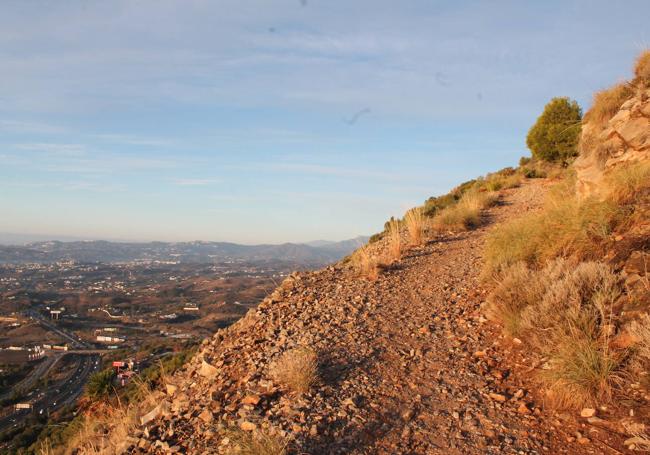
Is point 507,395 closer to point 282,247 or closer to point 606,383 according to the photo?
point 606,383

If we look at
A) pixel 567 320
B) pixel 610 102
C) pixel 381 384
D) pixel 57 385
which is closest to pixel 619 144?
pixel 610 102

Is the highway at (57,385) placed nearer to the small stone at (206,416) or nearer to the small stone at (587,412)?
the small stone at (206,416)

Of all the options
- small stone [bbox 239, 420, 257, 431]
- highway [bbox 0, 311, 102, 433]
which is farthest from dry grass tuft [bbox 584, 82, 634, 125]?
highway [bbox 0, 311, 102, 433]

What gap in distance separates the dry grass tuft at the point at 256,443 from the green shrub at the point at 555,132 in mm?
21032

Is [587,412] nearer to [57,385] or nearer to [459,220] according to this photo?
[459,220]

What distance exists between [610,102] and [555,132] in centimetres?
1215

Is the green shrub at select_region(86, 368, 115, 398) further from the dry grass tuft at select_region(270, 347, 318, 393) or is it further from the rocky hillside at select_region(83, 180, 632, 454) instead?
the dry grass tuft at select_region(270, 347, 318, 393)

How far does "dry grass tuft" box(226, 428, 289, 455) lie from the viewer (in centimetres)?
332

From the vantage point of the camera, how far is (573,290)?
4.98 metres

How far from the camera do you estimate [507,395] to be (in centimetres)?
431

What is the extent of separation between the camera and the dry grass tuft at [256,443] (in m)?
3.32

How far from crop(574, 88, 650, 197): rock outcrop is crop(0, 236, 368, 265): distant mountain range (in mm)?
83748

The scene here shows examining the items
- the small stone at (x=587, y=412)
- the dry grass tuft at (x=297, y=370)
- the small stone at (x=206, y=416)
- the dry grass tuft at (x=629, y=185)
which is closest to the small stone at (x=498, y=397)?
the small stone at (x=587, y=412)

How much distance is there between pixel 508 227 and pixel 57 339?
41.2 m
